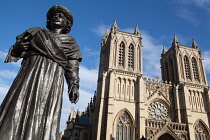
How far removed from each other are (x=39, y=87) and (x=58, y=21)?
3.39 feet

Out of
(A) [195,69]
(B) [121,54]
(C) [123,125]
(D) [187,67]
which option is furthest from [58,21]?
(A) [195,69]

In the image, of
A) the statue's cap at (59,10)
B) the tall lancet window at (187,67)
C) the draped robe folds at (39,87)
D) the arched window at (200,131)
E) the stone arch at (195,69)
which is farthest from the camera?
the stone arch at (195,69)

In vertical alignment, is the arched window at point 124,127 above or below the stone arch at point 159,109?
below

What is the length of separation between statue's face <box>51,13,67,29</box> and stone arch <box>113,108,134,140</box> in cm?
1861

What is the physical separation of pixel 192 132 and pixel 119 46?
13.4m

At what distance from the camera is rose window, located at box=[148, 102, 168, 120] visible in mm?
23250

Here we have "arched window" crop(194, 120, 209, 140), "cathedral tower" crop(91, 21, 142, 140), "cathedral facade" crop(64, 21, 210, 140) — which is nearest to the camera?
"cathedral tower" crop(91, 21, 142, 140)

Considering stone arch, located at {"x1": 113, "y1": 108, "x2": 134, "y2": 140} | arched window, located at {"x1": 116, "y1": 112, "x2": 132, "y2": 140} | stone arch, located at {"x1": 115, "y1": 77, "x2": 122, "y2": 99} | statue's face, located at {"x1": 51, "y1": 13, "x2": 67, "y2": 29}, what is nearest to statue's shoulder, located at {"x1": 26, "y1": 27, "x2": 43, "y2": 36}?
statue's face, located at {"x1": 51, "y1": 13, "x2": 67, "y2": 29}

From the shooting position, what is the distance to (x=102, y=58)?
1103 inches

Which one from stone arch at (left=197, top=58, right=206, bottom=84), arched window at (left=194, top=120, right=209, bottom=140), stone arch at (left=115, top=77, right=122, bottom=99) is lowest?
arched window at (left=194, top=120, right=209, bottom=140)

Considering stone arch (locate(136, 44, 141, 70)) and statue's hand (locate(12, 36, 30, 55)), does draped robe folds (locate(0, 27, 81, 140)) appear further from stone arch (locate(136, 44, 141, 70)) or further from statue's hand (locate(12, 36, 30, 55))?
stone arch (locate(136, 44, 141, 70))

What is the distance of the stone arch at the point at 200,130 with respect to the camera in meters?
22.7

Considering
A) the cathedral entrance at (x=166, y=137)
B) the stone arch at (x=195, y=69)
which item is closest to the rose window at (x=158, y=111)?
the cathedral entrance at (x=166, y=137)

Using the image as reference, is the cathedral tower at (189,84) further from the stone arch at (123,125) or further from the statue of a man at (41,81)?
the statue of a man at (41,81)
